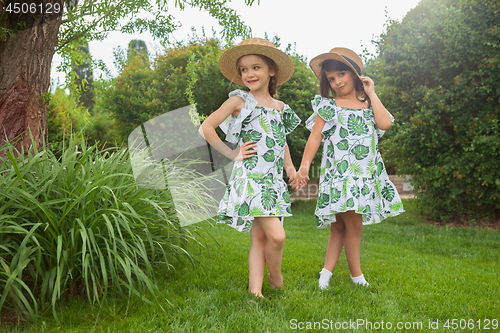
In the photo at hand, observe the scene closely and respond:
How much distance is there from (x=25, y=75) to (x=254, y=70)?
2078mm

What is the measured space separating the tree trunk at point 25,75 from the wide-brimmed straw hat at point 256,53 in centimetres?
176

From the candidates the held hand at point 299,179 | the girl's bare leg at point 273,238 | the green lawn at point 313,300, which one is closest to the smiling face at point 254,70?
the held hand at point 299,179

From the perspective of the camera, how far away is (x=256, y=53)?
8.30 feet

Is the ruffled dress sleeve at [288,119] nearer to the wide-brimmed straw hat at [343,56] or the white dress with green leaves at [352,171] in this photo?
the white dress with green leaves at [352,171]

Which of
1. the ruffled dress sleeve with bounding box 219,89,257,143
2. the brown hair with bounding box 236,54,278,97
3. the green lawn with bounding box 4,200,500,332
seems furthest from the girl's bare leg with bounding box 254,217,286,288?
the brown hair with bounding box 236,54,278,97

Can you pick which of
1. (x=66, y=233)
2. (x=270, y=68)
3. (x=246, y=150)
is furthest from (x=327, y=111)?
(x=66, y=233)

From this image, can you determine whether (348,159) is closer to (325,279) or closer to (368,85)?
(368,85)

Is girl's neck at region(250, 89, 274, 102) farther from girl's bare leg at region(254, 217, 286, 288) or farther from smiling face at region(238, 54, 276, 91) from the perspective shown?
girl's bare leg at region(254, 217, 286, 288)

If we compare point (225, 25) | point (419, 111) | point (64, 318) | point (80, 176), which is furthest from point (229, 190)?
point (419, 111)

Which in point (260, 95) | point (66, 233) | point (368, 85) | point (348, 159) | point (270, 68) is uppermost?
point (270, 68)

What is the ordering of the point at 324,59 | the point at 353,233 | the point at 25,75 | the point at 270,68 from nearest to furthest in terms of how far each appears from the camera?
the point at 270,68, the point at 353,233, the point at 324,59, the point at 25,75

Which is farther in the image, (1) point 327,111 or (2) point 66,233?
(1) point 327,111

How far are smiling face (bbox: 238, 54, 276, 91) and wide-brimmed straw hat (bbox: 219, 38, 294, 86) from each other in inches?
1.7

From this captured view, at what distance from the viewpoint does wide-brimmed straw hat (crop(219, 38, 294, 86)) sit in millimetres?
2482
